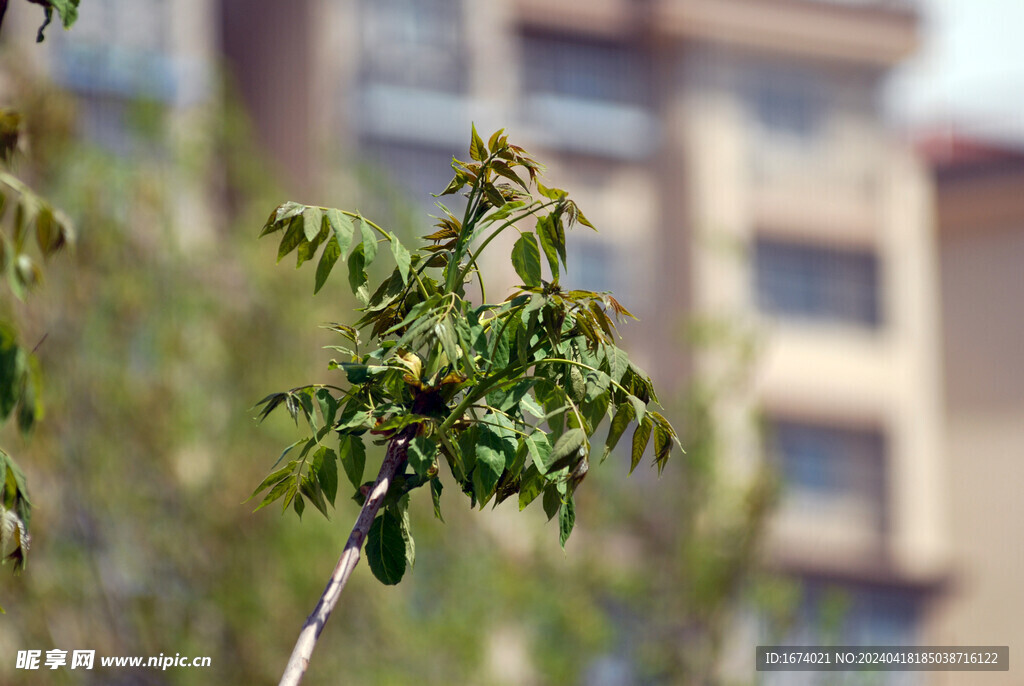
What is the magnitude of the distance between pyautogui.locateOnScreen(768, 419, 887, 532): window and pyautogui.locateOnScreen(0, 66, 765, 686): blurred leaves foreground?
23.6m

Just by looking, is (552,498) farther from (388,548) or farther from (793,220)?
(793,220)

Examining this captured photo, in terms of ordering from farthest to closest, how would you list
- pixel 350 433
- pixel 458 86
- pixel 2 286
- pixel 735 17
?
1. pixel 735 17
2. pixel 458 86
3. pixel 2 286
4. pixel 350 433

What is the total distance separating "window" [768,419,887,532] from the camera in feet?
134

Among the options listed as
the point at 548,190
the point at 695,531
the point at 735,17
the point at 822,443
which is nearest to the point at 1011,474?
the point at 822,443

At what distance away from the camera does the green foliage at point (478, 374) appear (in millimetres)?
3334

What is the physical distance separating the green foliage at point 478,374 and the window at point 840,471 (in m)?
37.8

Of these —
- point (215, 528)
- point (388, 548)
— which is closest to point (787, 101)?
point (215, 528)

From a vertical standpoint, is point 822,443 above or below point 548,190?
below

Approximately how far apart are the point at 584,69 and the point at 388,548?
130ft

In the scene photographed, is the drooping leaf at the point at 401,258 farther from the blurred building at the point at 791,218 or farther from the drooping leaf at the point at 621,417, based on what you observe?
the blurred building at the point at 791,218

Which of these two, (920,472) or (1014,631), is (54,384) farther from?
(1014,631)

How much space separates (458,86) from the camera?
37281 mm

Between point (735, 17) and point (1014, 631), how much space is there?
18.1m

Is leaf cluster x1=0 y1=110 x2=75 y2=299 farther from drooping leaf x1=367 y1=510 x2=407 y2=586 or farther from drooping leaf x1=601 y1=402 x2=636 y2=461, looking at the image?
drooping leaf x1=601 y1=402 x2=636 y2=461
